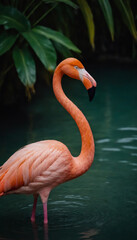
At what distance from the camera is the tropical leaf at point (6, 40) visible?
5.56m

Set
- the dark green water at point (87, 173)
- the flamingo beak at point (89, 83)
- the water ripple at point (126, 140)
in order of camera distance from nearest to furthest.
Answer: the flamingo beak at point (89, 83)
the dark green water at point (87, 173)
the water ripple at point (126, 140)

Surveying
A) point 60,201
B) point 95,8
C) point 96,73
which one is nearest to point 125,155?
point 60,201

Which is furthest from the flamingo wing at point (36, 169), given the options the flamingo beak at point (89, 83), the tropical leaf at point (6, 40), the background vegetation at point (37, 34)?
the tropical leaf at point (6, 40)

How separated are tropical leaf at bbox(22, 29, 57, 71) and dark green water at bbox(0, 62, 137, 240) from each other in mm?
1074

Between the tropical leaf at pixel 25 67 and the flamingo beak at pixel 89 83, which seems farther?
the tropical leaf at pixel 25 67

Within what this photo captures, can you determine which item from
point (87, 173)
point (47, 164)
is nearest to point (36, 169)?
point (47, 164)

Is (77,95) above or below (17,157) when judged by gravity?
below

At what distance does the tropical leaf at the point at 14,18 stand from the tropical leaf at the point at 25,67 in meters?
0.28

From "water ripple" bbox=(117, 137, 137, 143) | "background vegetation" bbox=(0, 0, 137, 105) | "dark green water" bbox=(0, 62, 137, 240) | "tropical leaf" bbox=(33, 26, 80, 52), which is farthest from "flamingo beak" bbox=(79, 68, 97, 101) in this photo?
"water ripple" bbox=(117, 137, 137, 143)

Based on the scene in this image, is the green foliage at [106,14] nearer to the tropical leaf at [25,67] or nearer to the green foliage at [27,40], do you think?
the green foliage at [27,40]

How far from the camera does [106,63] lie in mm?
12562

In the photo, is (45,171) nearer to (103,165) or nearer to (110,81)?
(103,165)

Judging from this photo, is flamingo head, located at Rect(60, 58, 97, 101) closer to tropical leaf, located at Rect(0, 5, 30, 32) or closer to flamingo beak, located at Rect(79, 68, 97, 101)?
flamingo beak, located at Rect(79, 68, 97, 101)

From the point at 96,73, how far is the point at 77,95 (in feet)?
7.70
